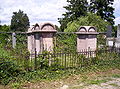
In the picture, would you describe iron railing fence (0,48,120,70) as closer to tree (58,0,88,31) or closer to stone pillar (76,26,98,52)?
stone pillar (76,26,98,52)

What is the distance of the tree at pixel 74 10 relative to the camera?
106 feet

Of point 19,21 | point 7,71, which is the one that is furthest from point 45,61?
point 19,21

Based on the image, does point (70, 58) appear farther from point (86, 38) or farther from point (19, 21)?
point (19, 21)

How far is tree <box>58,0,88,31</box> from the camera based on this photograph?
3219 centimetres

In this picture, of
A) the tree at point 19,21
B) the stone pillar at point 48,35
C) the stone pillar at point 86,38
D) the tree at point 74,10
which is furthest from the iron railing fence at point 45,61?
A: the tree at point 19,21

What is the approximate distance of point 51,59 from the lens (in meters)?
5.82

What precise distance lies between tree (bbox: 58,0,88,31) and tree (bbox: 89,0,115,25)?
173 centimetres

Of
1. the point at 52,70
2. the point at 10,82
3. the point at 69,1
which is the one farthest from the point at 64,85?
the point at 69,1

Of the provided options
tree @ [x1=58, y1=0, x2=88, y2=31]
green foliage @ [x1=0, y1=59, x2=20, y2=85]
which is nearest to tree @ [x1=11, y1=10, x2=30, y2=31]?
tree @ [x1=58, y1=0, x2=88, y2=31]

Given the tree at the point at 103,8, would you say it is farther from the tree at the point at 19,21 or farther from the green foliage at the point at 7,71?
the green foliage at the point at 7,71

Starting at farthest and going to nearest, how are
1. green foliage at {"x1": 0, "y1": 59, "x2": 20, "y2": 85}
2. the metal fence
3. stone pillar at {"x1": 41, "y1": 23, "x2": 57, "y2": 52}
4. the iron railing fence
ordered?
stone pillar at {"x1": 41, "y1": 23, "x2": 57, "y2": 52}, the metal fence, the iron railing fence, green foliage at {"x1": 0, "y1": 59, "x2": 20, "y2": 85}

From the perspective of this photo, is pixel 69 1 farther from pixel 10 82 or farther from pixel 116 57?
pixel 10 82

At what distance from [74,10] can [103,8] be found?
6.39 m

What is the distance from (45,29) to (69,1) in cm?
2975
